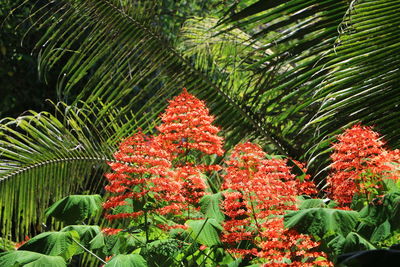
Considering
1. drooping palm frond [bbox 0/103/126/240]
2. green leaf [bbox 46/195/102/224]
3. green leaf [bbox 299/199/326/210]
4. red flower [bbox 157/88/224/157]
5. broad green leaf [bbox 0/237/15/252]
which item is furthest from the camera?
drooping palm frond [bbox 0/103/126/240]

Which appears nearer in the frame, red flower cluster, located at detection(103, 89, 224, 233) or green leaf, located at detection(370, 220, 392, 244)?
green leaf, located at detection(370, 220, 392, 244)

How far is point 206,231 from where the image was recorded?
7.25ft

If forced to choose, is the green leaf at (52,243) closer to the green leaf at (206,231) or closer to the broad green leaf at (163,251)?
the broad green leaf at (163,251)

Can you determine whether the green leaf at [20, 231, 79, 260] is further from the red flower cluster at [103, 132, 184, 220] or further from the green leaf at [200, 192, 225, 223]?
the green leaf at [200, 192, 225, 223]

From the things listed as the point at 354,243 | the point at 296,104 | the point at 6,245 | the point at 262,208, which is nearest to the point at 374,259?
the point at 354,243

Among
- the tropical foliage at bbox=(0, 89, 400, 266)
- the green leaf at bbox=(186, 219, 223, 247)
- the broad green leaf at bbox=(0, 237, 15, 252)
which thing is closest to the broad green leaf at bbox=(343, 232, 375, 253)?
the tropical foliage at bbox=(0, 89, 400, 266)

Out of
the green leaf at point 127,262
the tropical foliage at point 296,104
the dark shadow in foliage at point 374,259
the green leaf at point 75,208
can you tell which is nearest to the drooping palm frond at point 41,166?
the tropical foliage at point 296,104

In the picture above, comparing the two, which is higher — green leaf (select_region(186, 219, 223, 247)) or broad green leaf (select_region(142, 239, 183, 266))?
green leaf (select_region(186, 219, 223, 247))

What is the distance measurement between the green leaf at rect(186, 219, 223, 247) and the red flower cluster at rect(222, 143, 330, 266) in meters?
0.10

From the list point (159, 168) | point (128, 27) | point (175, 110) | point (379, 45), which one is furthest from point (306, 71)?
point (128, 27)

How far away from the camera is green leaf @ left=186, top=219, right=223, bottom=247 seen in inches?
86.2

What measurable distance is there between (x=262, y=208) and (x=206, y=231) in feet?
0.70

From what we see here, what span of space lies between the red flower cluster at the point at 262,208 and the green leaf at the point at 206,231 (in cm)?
10

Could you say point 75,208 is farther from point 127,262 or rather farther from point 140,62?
point 140,62
